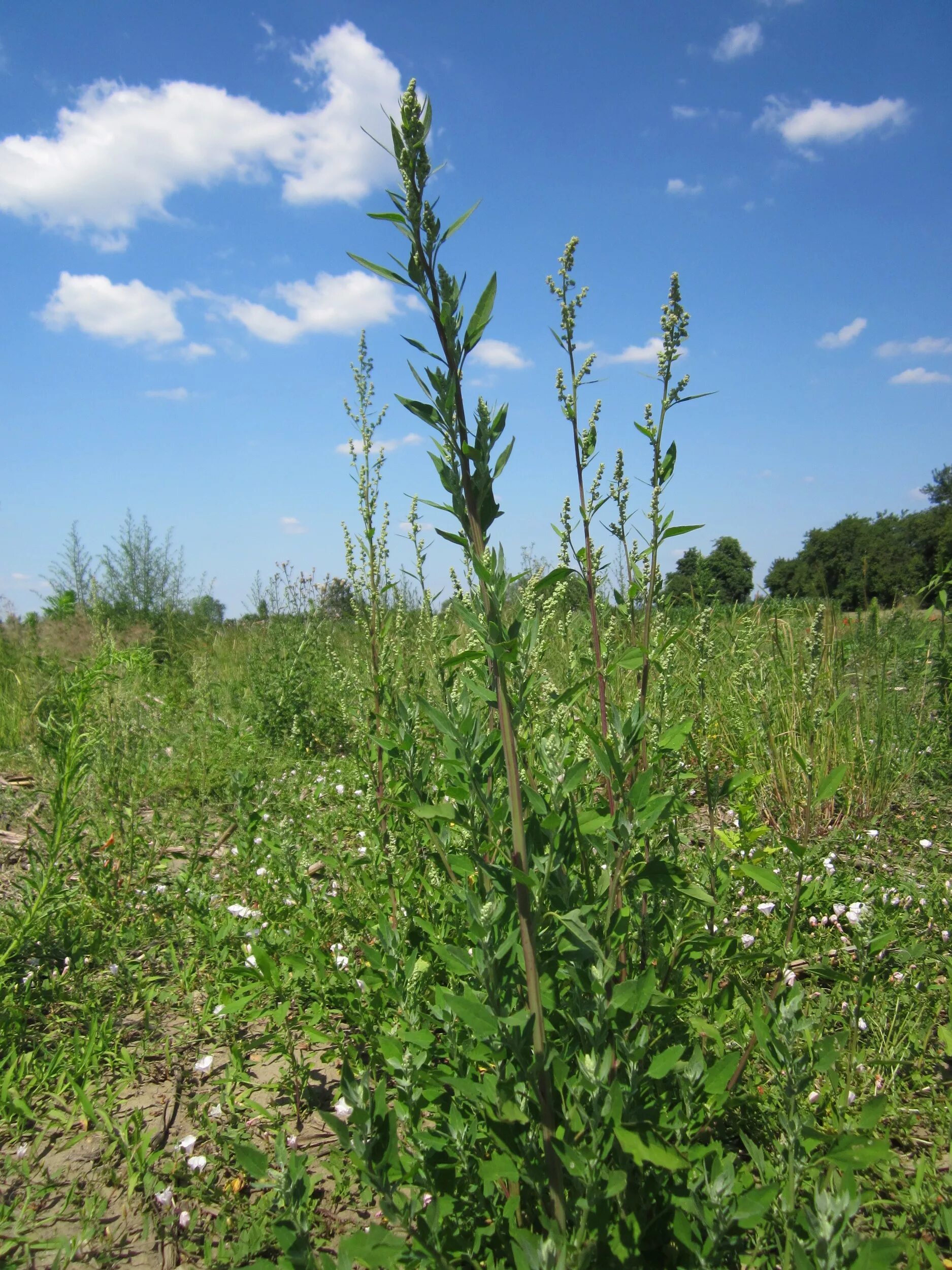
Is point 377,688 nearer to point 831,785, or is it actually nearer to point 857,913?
point 831,785

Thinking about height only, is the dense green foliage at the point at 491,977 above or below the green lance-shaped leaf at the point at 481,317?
below

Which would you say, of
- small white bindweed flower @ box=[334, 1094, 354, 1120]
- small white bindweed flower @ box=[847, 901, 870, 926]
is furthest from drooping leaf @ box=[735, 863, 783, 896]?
small white bindweed flower @ box=[334, 1094, 354, 1120]

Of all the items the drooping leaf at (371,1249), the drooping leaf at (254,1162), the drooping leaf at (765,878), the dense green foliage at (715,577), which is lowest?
the drooping leaf at (371,1249)

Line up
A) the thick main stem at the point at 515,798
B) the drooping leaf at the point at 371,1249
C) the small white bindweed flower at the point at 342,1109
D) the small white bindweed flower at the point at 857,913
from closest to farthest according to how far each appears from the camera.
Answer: the drooping leaf at the point at 371,1249
the thick main stem at the point at 515,798
the small white bindweed flower at the point at 342,1109
the small white bindweed flower at the point at 857,913

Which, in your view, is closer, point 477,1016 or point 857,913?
point 477,1016

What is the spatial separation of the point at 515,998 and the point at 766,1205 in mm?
487

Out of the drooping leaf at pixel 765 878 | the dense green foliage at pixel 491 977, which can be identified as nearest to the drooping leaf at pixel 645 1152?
the dense green foliage at pixel 491 977

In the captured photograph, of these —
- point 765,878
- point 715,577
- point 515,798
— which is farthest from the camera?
point 715,577

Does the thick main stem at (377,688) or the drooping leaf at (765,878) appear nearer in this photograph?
the drooping leaf at (765,878)

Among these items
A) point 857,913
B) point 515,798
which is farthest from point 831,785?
point 857,913

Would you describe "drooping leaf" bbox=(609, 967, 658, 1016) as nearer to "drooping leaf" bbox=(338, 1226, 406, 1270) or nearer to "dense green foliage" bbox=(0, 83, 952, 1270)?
"dense green foliage" bbox=(0, 83, 952, 1270)

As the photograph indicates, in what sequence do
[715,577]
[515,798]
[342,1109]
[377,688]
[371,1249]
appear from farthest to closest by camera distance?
[715,577] → [377,688] → [342,1109] → [515,798] → [371,1249]

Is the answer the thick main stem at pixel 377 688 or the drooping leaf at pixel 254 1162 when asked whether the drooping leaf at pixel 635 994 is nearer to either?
the drooping leaf at pixel 254 1162

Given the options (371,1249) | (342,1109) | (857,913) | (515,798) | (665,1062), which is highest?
(515,798)
